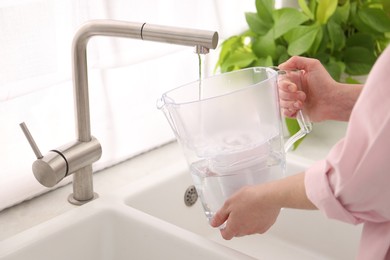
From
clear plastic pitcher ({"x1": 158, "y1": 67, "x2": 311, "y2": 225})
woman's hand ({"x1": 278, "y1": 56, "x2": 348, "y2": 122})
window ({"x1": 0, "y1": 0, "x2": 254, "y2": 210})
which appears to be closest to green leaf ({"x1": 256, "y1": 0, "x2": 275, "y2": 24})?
window ({"x1": 0, "y1": 0, "x2": 254, "y2": 210})

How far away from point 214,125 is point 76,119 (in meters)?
0.31

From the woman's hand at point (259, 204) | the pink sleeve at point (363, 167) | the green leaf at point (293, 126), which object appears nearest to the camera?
the pink sleeve at point (363, 167)

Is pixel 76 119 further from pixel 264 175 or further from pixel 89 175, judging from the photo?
pixel 264 175

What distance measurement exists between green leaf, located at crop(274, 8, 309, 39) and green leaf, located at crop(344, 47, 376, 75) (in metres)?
0.18

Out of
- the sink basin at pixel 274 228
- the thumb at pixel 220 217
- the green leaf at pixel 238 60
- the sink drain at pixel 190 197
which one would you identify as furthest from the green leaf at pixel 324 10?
the thumb at pixel 220 217

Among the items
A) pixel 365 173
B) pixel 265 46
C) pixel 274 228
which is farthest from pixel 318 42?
pixel 365 173

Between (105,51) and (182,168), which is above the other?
(105,51)

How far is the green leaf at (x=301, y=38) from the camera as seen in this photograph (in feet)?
4.95

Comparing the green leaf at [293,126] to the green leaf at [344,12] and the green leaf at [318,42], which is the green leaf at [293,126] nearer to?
the green leaf at [318,42]

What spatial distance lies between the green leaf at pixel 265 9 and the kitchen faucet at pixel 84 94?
2.04 feet

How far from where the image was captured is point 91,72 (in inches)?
51.0

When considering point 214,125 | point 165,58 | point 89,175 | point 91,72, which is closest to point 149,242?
point 89,175

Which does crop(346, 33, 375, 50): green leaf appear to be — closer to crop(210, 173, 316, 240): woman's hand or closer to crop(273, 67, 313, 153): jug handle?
crop(273, 67, 313, 153): jug handle

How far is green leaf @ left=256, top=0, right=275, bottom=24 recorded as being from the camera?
1.57 meters
